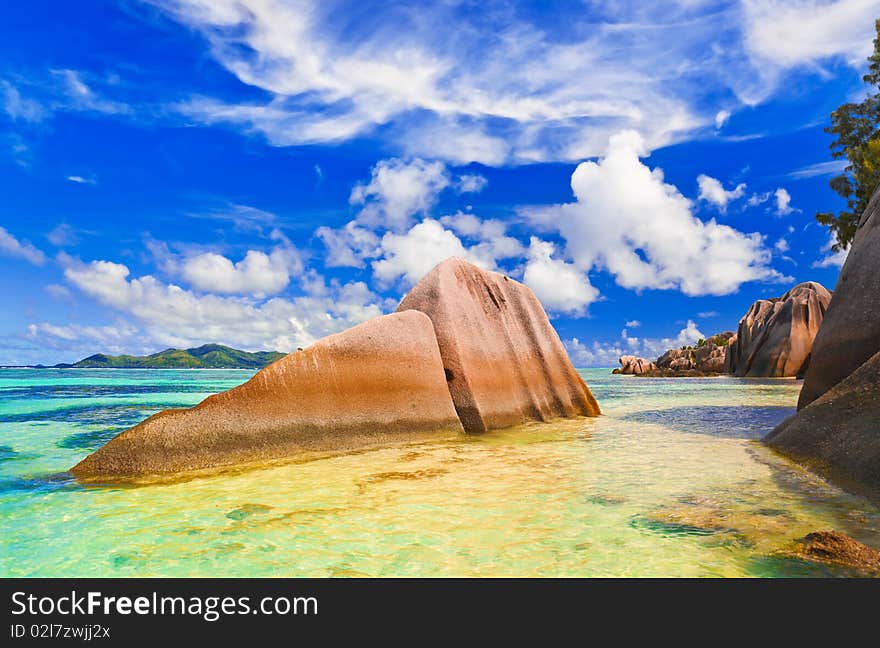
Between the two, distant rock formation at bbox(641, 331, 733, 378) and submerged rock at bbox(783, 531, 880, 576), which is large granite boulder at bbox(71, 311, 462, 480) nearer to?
submerged rock at bbox(783, 531, 880, 576)

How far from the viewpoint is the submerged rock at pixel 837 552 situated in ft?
9.98

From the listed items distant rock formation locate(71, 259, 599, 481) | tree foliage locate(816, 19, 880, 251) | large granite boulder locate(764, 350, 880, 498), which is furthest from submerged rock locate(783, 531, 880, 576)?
tree foliage locate(816, 19, 880, 251)

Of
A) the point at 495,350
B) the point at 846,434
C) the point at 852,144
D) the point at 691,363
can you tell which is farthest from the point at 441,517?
the point at 691,363

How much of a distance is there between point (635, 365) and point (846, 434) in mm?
63509

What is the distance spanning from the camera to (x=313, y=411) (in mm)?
7234

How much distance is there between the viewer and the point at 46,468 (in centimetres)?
642

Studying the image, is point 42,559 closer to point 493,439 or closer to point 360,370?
point 360,370

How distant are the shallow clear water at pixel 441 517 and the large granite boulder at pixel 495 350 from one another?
6.96ft

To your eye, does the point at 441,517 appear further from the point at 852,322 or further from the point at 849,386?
the point at 852,322

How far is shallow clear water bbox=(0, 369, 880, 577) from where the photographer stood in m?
Result: 3.27

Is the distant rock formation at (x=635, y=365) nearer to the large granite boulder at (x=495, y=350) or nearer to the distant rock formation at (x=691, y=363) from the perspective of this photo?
the distant rock formation at (x=691, y=363)

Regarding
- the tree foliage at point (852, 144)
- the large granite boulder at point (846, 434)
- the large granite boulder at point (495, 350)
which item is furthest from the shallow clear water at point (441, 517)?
the tree foliage at point (852, 144)

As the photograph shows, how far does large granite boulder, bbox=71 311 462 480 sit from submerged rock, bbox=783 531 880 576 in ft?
18.1
